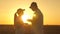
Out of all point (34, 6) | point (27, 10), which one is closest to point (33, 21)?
point (34, 6)

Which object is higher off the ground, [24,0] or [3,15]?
[24,0]

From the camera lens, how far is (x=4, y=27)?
3.43 meters

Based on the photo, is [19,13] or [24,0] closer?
[19,13]

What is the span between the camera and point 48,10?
11.8 ft

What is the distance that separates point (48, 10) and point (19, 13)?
0.89 meters

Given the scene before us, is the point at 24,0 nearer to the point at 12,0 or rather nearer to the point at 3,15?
the point at 12,0

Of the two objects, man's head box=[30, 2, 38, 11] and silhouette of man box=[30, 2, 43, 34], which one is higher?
man's head box=[30, 2, 38, 11]

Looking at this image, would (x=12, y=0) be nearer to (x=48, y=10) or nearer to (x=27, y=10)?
(x=27, y=10)

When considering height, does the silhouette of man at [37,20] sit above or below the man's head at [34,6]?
below

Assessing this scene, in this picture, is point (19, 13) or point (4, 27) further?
point (4, 27)

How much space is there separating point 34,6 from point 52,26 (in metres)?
0.81

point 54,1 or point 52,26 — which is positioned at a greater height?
point 54,1

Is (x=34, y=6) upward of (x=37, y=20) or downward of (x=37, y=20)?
upward

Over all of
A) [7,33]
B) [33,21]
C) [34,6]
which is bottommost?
[7,33]
